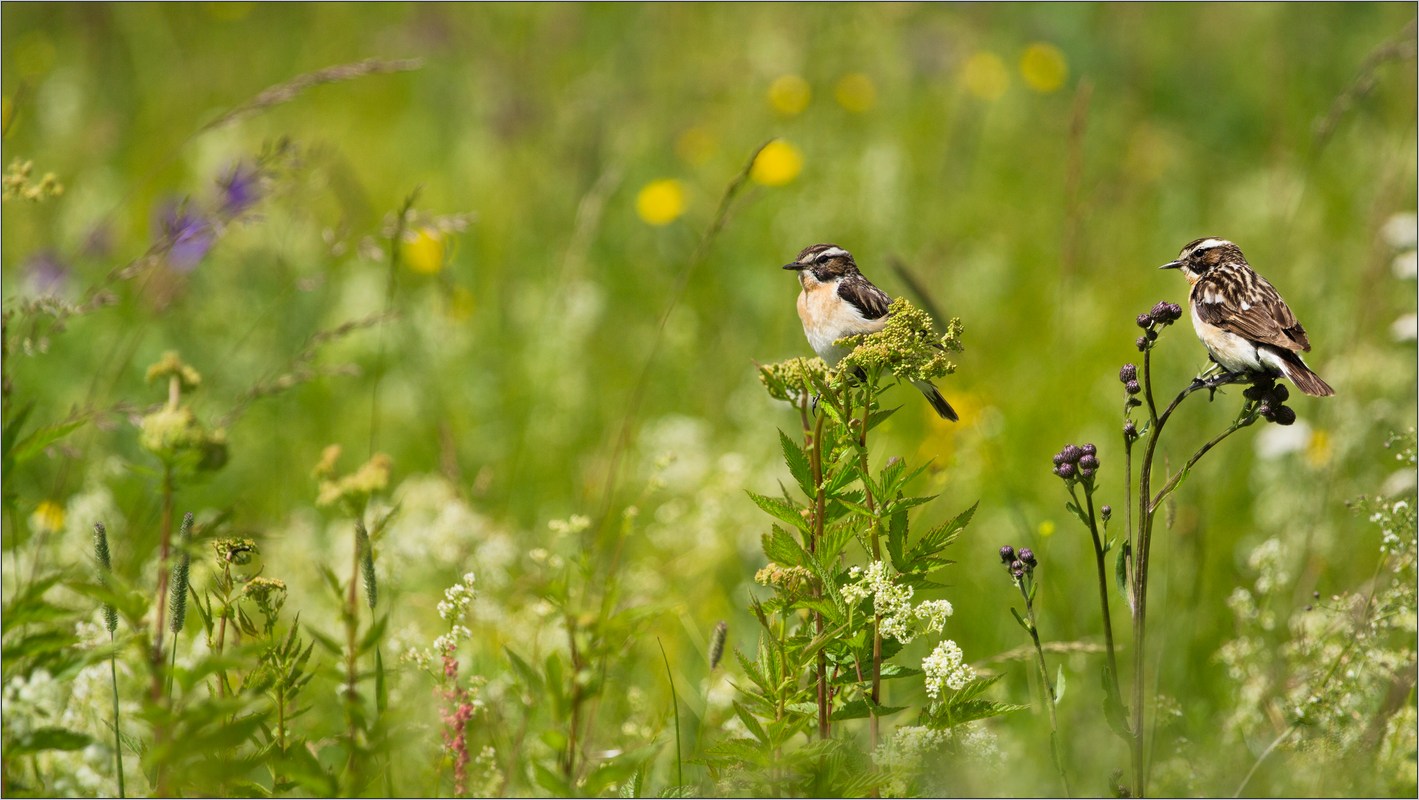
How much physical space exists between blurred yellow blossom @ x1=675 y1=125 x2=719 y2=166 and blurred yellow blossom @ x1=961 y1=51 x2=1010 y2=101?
2.00m

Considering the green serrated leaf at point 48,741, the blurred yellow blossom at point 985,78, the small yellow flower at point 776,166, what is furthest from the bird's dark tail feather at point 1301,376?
the blurred yellow blossom at point 985,78

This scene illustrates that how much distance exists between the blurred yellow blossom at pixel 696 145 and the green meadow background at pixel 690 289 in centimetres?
5

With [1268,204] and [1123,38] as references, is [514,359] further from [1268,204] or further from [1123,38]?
[1123,38]

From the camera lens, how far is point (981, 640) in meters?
4.30

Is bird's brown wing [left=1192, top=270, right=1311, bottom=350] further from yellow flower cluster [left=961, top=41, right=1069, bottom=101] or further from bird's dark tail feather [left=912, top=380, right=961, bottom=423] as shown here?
yellow flower cluster [left=961, top=41, right=1069, bottom=101]

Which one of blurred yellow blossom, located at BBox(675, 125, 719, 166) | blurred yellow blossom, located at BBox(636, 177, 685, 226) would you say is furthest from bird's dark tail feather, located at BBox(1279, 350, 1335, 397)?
blurred yellow blossom, located at BBox(675, 125, 719, 166)

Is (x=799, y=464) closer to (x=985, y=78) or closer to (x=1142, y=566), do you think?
(x=1142, y=566)

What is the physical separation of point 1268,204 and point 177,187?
288 inches

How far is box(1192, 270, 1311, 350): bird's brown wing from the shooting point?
2.30 metres

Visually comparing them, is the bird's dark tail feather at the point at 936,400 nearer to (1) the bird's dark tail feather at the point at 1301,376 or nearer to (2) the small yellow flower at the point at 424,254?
(1) the bird's dark tail feather at the point at 1301,376

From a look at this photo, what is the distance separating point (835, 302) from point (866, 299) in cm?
9

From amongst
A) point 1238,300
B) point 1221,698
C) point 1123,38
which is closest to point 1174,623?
point 1221,698

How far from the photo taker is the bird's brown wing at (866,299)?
10.4ft

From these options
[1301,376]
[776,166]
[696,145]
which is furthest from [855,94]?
[1301,376]
